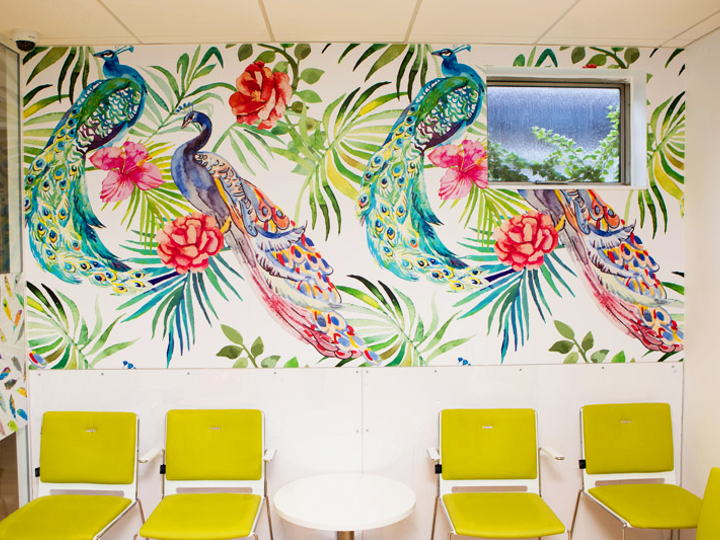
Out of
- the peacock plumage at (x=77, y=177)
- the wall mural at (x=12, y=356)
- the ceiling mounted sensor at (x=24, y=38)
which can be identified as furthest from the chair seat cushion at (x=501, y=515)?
the ceiling mounted sensor at (x=24, y=38)

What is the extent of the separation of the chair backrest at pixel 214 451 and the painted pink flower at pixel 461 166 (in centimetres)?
164

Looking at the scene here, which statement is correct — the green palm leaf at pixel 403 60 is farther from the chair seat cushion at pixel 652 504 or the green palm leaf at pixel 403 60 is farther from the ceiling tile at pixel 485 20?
the chair seat cushion at pixel 652 504

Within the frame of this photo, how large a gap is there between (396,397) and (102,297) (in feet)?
5.68

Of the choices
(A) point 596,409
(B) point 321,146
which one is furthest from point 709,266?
(B) point 321,146

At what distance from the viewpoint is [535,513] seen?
2.72 metres

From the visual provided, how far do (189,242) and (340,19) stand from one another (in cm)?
142

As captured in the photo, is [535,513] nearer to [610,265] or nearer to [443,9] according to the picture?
[610,265]

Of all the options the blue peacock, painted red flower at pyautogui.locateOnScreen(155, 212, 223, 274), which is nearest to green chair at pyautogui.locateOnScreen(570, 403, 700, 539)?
the blue peacock

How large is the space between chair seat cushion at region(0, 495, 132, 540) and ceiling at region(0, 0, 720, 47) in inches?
93.6

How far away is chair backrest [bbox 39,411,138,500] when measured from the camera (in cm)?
298

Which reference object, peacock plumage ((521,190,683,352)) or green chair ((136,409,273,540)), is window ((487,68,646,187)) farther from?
green chair ((136,409,273,540))

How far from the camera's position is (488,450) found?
3.03 metres

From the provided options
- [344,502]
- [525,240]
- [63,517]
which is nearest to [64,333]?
[63,517]

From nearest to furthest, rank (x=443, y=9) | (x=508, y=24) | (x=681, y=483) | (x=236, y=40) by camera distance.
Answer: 1. (x=443, y=9)
2. (x=508, y=24)
3. (x=236, y=40)
4. (x=681, y=483)
